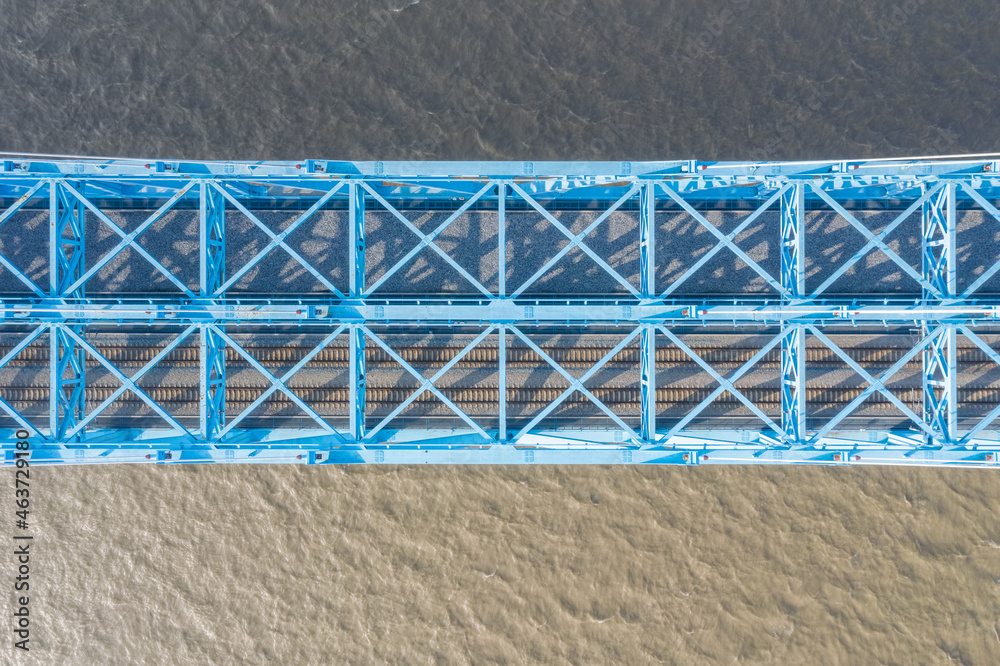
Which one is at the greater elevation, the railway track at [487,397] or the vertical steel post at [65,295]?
the vertical steel post at [65,295]

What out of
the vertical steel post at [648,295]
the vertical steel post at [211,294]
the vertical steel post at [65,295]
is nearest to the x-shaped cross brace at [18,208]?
the vertical steel post at [65,295]

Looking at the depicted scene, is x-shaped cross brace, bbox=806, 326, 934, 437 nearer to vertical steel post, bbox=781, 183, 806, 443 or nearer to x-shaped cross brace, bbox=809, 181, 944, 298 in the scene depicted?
vertical steel post, bbox=781, 183, 806, 443

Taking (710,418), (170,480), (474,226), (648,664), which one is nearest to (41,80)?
(170,480)

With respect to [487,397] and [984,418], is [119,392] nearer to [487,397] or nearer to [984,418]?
[487,397]

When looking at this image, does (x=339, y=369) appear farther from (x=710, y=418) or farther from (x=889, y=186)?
(x=889, y=186)

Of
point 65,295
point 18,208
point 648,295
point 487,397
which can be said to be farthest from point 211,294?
point 648,295

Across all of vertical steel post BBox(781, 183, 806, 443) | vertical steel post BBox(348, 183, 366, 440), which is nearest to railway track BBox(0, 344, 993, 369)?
vertical steel post BBox(781, 183, 806, 443)

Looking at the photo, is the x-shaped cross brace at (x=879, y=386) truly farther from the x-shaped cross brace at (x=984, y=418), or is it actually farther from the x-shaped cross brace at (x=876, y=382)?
the x-shaped cross brace at (x=984, y=418)
